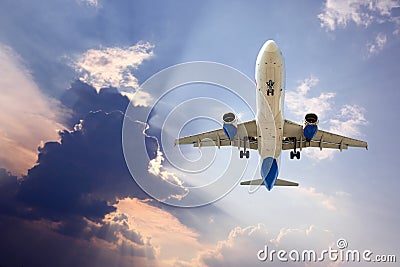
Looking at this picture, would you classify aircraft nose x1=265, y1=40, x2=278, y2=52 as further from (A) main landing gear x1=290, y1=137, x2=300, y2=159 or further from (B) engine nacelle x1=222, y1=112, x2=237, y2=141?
(A) main landing gear x1=290, y1=137, x2=300, y2=159

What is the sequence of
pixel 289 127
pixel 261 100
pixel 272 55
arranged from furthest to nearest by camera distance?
pixel 289 127 → pixel 261 100 → pixel 272 55

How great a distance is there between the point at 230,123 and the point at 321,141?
1351 centimetres

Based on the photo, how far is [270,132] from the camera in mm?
39281

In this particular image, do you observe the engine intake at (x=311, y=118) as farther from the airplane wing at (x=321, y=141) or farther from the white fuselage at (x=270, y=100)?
the airplane wing at (x=321, y=141)

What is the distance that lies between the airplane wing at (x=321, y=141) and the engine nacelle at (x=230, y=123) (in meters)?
7.25

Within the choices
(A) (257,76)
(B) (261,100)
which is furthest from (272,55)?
(B) (261,100)

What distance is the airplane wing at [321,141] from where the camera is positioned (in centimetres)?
4322

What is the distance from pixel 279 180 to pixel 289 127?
348 inches

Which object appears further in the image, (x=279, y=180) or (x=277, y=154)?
(x=279, y=180)

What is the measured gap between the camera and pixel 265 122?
38281mm

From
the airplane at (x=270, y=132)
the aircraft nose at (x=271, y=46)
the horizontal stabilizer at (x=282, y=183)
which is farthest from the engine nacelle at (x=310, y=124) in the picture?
the horizontal stabilizer at (x=282, y=183)

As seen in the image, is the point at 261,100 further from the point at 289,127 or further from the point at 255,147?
the point at 255,147

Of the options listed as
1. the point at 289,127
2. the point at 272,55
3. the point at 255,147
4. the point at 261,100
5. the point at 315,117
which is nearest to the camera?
the point at 272,55

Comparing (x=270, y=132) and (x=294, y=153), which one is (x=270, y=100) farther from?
(x=294, y=153)
